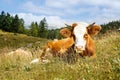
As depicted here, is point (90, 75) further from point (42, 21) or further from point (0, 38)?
point (42, 21)

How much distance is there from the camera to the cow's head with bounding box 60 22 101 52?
1310 cm

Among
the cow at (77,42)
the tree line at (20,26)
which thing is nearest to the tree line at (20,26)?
the tree line at (20,26)

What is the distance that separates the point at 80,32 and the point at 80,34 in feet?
0.43

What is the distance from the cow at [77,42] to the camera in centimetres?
1322

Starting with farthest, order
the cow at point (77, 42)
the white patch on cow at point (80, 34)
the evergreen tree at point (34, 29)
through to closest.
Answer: the evergreen tree at point (34, 29)
the cow at point (77, 42)
the white patch on cow at point (80, 34)

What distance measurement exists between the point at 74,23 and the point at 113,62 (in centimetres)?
643

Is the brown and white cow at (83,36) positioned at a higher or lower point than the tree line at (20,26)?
higher

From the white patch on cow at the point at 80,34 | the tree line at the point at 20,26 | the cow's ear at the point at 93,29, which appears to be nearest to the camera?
the white patch on cow at the point at 80,34

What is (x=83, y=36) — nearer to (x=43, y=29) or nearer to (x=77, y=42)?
(x=77, y=42)

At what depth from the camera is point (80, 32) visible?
1381cm

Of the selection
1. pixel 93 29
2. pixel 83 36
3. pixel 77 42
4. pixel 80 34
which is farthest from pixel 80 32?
pixel 93 29

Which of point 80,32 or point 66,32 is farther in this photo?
point 66,32

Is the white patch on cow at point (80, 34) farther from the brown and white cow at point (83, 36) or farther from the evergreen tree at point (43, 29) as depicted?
the evergreen tree at point (43, 29)

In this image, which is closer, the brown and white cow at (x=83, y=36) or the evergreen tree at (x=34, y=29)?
the brown and white cow at (x=83, y=36)
